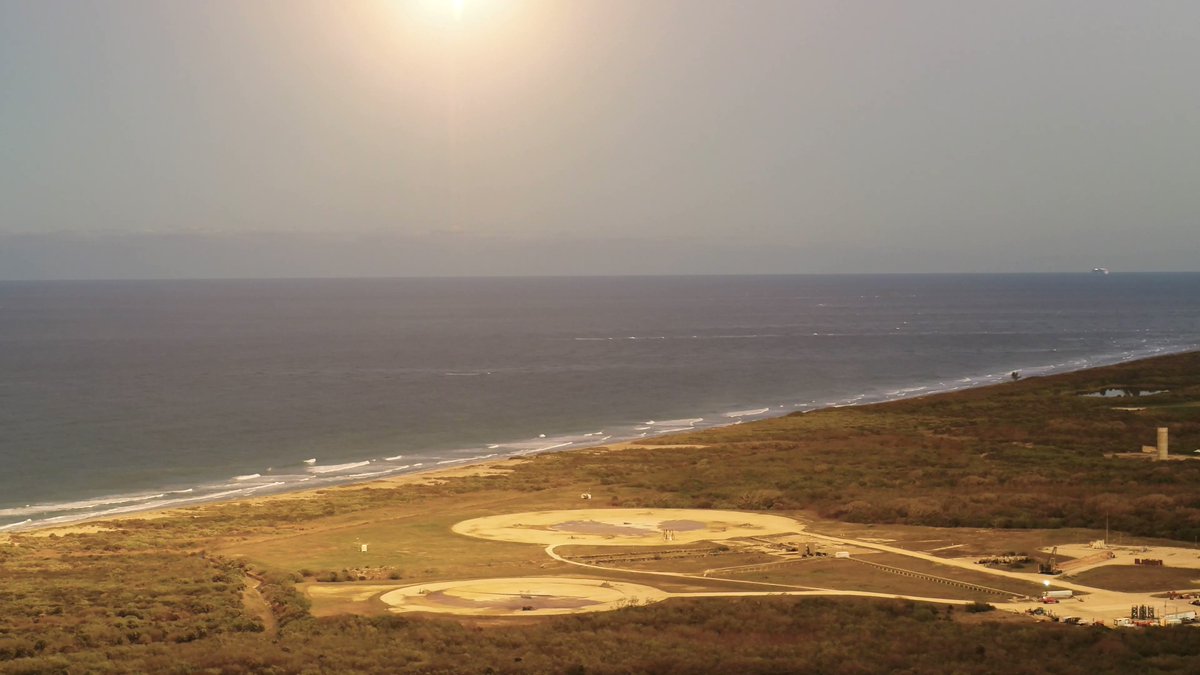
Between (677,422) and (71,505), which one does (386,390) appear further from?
(71,505)

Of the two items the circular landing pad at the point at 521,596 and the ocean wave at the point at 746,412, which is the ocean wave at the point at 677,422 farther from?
the circular landing pad at the point at 521,596

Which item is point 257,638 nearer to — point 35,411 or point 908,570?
point 908,570

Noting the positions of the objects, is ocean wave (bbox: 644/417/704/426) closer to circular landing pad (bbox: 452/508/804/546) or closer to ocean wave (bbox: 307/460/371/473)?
ocean wave (bbox: 307/460/371/473)

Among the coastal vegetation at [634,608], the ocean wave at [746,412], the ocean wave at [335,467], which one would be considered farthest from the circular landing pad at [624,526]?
the ocean wave at [746,412]

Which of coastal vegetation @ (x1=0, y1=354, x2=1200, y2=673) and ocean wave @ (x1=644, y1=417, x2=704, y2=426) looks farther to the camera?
ocean wave @ (x1=644, y1=417, x2=704, y2=426)

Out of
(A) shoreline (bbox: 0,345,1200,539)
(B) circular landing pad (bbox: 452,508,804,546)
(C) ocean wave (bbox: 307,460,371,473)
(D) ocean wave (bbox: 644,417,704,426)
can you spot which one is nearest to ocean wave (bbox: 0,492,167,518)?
(A) shoreline (bbox: 0,345,1200,539)
